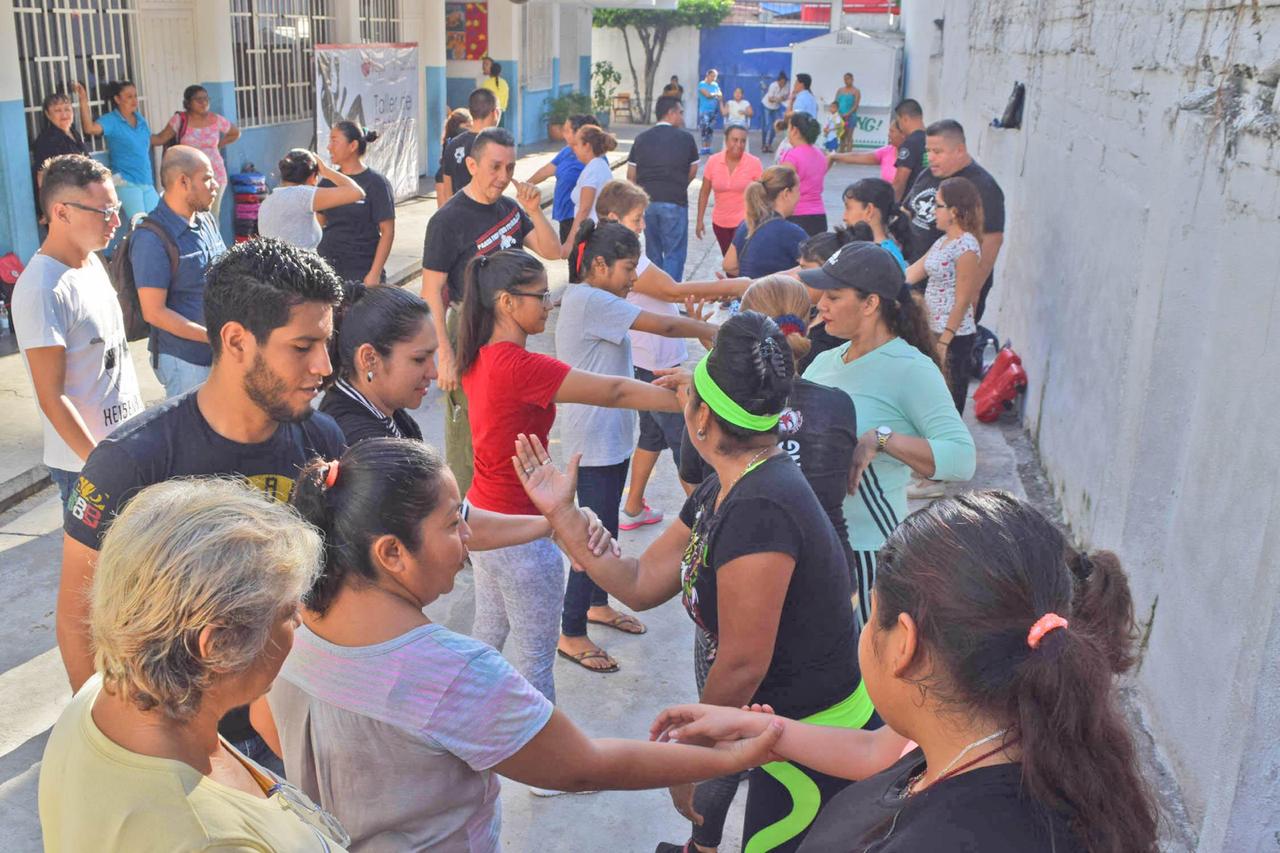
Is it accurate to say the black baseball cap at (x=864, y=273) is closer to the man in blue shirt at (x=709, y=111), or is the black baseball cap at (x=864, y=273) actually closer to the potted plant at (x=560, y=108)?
the potted plant at (x=560, y=108)

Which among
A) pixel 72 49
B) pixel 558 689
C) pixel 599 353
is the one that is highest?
pixel 72 49

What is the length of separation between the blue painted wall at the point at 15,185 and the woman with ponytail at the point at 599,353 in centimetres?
625

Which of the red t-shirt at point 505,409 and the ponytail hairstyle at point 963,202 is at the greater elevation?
the ponytail hairstyle at point 963,202

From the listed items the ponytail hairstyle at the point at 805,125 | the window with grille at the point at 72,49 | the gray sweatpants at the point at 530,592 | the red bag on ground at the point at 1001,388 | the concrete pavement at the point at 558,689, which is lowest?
the concrete pavement at the point at 558,689

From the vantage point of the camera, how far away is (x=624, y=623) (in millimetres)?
4953

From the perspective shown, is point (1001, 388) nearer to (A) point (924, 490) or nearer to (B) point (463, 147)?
(A) point (924, 490)

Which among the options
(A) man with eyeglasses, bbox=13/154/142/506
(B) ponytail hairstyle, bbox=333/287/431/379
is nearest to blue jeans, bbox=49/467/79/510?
(A) man with eyeglasses, bbox=13/154/142/506

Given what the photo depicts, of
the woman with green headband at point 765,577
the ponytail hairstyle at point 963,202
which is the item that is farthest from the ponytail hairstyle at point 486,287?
the ponytail hairstyle at point 963,202

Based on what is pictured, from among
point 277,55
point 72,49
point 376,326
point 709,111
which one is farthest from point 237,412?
point 709,111

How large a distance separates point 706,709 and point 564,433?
2.37 metres

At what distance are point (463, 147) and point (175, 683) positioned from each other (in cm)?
749

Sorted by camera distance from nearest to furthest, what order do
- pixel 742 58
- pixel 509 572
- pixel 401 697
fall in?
pixel 401 697
pixel 509 572
pixel 742 58

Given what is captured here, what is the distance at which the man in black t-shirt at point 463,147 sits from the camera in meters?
8.61

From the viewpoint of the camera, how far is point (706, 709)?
2.35 metres
